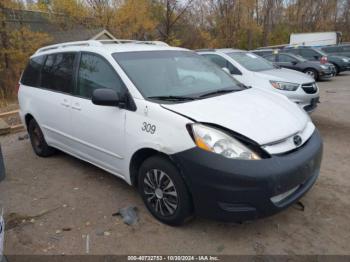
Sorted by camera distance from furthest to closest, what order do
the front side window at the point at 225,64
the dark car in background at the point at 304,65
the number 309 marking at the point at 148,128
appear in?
the dark car in background at the point at 304,65 < the front side window at the point at 225,64 < the number 309 marking at the point at 148,128

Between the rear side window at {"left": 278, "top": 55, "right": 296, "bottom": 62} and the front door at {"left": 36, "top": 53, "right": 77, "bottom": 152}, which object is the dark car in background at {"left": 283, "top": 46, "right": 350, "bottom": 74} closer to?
the rear side window at {"left": 278, "top": 55, "right": 296, "bottom": 62}

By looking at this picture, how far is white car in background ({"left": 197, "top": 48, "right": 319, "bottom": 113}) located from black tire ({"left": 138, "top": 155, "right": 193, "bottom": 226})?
4.24m

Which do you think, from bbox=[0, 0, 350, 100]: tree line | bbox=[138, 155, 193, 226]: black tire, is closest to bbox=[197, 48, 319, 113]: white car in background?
bbox=[138, 155, 193, 226]: black tire

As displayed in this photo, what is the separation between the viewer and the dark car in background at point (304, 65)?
14828 millimetres

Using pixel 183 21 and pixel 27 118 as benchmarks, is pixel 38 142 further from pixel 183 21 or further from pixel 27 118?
pixel 183 21

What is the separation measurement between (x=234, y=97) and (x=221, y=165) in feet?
3.58

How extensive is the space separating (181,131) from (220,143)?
1.18 ft

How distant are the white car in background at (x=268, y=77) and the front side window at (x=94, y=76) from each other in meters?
3.61

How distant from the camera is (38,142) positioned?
538cm

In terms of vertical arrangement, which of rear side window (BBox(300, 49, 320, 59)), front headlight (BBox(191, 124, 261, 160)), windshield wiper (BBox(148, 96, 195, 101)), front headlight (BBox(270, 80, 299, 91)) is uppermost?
windshield wiper (BBox(148, 96, 195, 101))

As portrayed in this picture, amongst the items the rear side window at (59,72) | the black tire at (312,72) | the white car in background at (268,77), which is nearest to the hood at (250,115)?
the rear side window at (59,72)

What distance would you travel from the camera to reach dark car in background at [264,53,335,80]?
48.6ft

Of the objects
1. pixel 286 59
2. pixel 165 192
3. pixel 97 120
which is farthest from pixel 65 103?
pixel 286 59

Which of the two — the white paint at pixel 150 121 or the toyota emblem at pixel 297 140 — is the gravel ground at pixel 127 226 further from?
the toyota emblem at pixel 297 140
